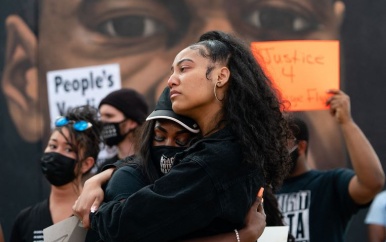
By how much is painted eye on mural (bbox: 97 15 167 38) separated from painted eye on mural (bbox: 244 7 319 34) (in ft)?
2.52

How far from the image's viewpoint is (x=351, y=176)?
14.1ft

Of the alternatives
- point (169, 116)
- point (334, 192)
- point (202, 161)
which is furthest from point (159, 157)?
point (334, 192)

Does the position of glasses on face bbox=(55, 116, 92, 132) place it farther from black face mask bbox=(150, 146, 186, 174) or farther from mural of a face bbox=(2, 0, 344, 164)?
mural of a face bbox=(2, 0, 344, 164)

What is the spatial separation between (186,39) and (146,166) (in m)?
3.60

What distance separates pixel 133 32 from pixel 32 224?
2566mm

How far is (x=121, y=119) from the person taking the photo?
4832 millimetres

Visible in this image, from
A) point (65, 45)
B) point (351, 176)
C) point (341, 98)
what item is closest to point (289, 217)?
point (351, 176)

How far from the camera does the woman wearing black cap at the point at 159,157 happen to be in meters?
2.75

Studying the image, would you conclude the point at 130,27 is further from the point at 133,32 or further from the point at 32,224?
the point at 32,224

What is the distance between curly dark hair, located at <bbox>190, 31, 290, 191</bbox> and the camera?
271 centimetres

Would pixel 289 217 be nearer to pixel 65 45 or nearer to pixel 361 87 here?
pixel 361 87

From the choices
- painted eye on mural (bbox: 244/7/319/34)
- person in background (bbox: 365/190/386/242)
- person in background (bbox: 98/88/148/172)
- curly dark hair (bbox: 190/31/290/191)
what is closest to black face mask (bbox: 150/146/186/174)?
curly dark hair (bbox: 190/31/290/191)

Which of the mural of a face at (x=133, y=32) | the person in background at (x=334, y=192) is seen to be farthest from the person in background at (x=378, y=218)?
the mural of a face at (x=133, y=32)

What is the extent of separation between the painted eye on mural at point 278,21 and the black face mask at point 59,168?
2448 millimetres
